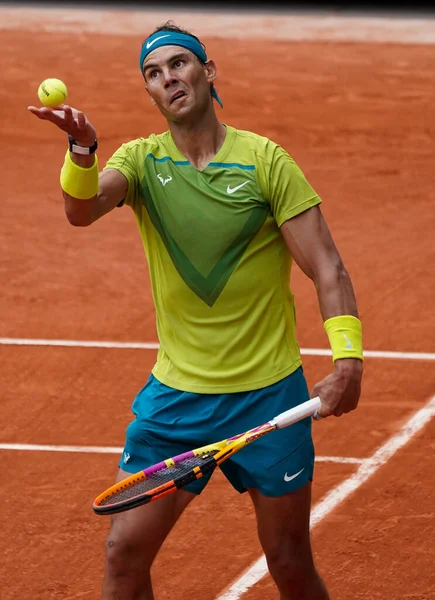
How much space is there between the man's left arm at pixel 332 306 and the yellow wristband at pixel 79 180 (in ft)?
2.71

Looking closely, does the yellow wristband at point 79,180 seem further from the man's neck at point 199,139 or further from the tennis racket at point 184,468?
the tennis racket at point 184,468

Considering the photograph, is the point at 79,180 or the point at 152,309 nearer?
the point at 79,180

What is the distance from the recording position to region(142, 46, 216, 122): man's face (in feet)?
18.4

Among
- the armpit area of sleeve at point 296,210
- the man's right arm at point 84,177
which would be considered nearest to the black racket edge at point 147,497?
the armpit area of sleeve at point 296,210

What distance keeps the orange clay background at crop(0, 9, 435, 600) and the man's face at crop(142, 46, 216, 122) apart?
8.97ft

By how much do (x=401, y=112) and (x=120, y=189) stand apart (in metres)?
12.3

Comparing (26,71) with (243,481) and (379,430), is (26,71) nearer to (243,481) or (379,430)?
(379,430)

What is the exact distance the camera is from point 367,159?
1620 cm

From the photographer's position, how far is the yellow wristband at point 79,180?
542 centimetres

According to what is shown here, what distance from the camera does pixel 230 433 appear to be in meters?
5.71

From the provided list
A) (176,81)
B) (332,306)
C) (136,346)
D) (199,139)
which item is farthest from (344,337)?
(136,346)

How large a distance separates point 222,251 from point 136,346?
16.8 feet

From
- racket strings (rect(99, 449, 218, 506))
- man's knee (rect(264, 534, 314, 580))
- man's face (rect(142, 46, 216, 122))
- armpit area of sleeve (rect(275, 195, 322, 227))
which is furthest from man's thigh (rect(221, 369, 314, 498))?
man's face (rect(142, 46, 216, 122))

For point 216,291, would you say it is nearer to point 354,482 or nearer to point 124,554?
point 124,554
